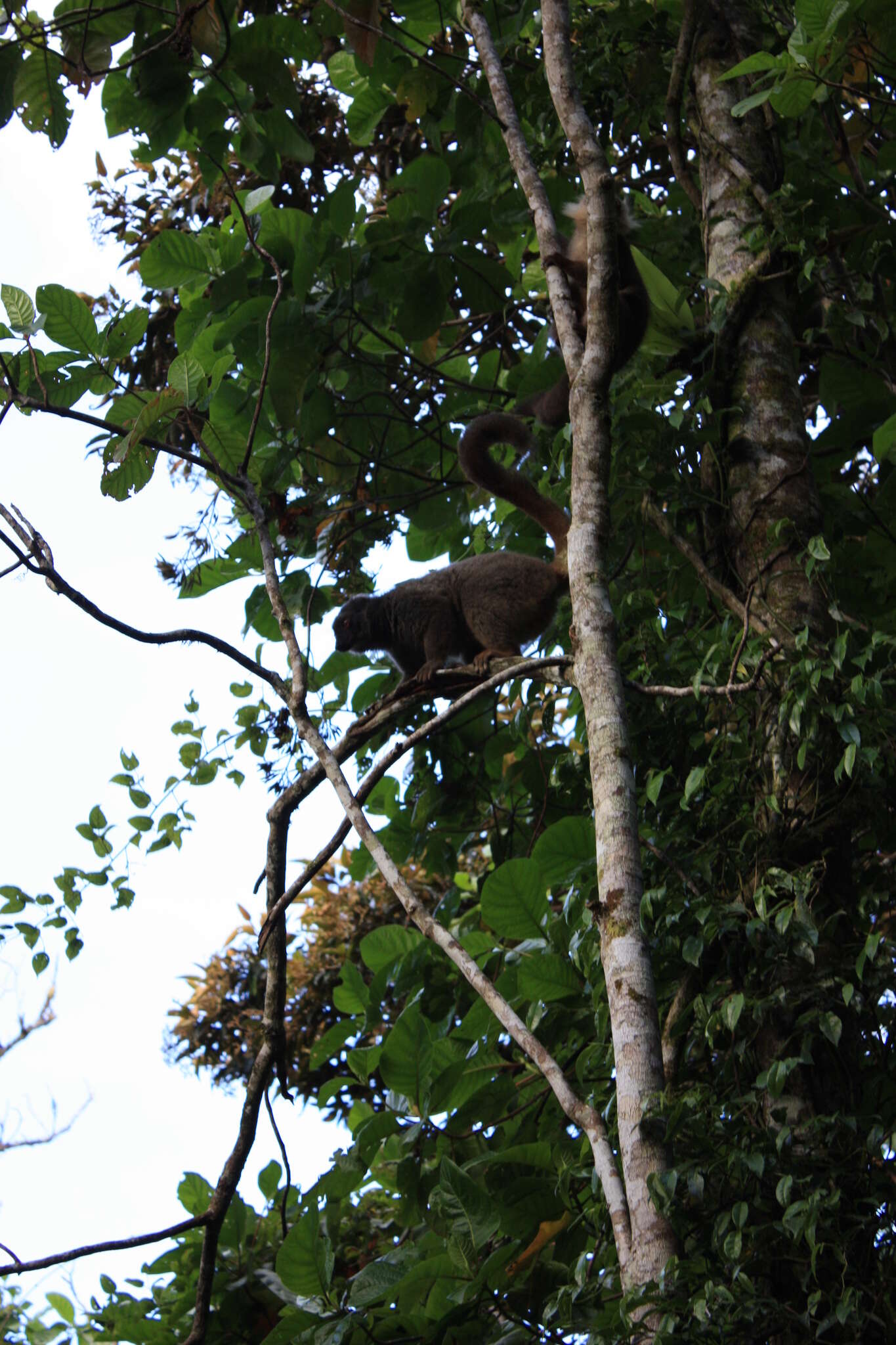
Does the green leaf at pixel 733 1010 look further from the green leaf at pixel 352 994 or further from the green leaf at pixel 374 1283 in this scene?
the green leaf at pixel 352 994

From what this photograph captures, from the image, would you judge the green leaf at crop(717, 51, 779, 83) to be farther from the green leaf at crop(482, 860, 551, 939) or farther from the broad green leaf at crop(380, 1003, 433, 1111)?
the broad green leaf at crop(380, 1003, 433, 1111)

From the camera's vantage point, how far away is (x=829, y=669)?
7.50ft

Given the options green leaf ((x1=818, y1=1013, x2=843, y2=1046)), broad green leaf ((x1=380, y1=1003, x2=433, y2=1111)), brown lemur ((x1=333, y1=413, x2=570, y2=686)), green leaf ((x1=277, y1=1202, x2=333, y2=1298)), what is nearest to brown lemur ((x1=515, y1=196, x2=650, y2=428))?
brown lemur ((x1=333, y1=413, x2=570, y2=686))

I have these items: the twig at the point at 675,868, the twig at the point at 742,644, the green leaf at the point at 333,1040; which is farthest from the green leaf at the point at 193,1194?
the twig at the point at 742,644

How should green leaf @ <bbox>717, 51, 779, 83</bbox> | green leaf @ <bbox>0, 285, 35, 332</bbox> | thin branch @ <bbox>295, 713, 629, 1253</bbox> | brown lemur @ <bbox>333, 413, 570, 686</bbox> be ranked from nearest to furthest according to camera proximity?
thin branch @ <bbox>295, 713, 629, 1253</bbox>, green leaf @ <bbox>717, 51, 779, 83</bbox>, green leaf @ <bbox>0, 285, 35, 332</bbox>, brown lemur @ <bbox>333, 413, 570, 686</bbox>

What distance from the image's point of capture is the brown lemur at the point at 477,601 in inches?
148

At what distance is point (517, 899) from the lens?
2.88m

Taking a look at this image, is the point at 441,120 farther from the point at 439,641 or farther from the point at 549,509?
the point at 439,641

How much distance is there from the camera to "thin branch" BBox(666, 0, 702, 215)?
3.61m

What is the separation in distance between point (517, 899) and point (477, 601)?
1.97m

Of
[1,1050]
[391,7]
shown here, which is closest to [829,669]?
[391,7]

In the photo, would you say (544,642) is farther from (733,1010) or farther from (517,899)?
(733,1010)

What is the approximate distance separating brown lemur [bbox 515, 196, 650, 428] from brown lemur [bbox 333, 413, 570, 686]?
8.8 inches

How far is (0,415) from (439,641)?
2.71 metres
